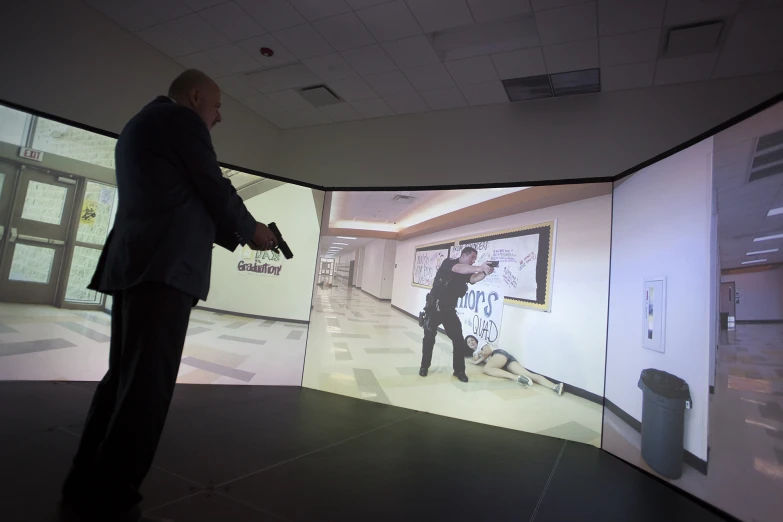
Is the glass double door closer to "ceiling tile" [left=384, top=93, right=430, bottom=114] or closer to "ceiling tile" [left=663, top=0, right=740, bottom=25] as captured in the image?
"ceiling tile" [left=384, top=93, right=430, bottom=114]

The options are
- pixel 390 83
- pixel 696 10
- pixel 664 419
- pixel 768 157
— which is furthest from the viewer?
pixel 390 83

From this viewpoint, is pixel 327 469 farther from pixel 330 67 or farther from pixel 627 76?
pixel 627 76

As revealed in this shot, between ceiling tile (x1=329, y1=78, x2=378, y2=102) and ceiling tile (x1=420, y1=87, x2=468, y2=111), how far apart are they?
616 mm

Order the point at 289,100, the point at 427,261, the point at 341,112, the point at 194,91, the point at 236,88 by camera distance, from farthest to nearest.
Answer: the point at 341,112 → the point at 289,100 → the point at 236,88 → the point at 427,261 → the point at 194,91

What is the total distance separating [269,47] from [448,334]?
3261 mm

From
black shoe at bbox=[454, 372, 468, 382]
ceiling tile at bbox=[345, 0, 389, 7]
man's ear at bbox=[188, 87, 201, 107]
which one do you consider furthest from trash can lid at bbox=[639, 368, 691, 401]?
ceiling tile at bbox=[345, 0, 389, 7]

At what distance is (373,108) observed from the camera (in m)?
4.35

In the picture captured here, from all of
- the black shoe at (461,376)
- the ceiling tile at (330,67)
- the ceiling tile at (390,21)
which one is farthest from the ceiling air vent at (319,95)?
the black shoe at (461,376)

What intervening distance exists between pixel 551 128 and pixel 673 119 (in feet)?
3.30

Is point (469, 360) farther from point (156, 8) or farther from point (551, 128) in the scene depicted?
point (156, 8)

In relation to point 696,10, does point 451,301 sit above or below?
below

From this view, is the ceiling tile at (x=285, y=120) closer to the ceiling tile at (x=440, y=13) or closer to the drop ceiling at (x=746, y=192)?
the ceiling tile at (x=440, y=13)

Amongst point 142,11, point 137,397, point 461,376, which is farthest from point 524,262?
point 142,11

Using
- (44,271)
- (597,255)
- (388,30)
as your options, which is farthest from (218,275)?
(597,255)
